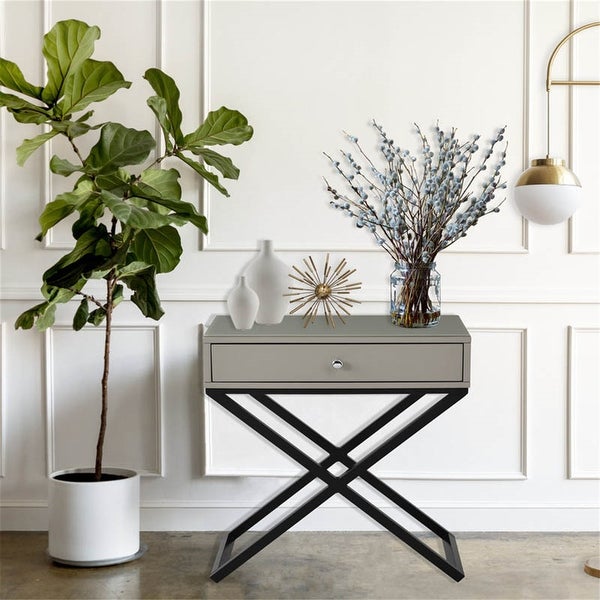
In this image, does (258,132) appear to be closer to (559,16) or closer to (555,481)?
(559,16)

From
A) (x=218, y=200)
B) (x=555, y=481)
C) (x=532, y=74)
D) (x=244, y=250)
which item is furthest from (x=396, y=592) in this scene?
(x=532, y=74)

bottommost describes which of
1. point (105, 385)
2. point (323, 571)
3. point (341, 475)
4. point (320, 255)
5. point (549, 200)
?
point (323, 571)

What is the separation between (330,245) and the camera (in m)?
3.13

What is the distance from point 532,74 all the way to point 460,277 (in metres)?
0.81

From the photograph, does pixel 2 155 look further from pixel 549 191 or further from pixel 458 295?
pixel 549 191

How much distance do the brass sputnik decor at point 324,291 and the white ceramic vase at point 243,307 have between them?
14cm

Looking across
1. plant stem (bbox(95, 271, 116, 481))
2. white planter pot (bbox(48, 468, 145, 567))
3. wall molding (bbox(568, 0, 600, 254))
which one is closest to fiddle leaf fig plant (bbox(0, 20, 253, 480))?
plant stem (bbox(95, 271, 116, 481))

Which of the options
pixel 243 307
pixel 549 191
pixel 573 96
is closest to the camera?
pixel 549 191

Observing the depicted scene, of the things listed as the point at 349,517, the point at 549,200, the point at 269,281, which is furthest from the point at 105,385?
the point at 549,200

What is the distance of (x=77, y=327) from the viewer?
9.25ft

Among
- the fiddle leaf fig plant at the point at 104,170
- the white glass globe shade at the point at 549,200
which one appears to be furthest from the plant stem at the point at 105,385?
the white glass globe shade at the point at 549,200

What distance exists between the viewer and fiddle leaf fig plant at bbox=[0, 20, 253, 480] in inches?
105

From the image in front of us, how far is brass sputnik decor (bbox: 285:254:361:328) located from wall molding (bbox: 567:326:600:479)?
2.77 feet

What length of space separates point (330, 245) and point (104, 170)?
2.96ft
